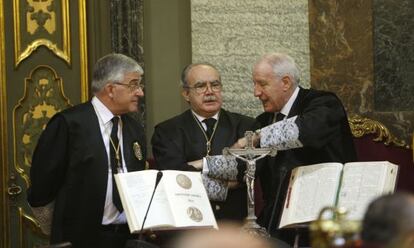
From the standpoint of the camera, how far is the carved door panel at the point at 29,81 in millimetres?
7164

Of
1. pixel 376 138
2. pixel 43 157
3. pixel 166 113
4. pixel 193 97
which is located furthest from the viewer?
pixel 166 113

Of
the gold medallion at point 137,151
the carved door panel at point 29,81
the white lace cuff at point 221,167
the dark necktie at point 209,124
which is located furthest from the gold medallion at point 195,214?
the carved door panel at point 29,81

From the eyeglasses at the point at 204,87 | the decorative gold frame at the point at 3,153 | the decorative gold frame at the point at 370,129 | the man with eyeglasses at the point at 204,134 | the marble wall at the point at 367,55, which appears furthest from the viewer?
the marble wall at the point at 367,55

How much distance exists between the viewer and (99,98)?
565 cm

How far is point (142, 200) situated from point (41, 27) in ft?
9.42

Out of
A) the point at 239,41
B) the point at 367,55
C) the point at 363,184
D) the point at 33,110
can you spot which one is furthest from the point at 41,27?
the point at 363,184

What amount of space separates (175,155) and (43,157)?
0.81m

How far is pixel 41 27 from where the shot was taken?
7.27 meters

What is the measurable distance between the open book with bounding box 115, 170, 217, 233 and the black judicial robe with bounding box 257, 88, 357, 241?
0.69 m

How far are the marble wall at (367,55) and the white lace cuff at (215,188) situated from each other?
1935 millimetres

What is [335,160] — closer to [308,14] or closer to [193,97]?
[193,97]

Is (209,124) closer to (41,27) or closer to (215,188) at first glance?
(215,188)

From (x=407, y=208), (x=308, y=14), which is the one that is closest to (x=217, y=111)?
(x=308, y=14)

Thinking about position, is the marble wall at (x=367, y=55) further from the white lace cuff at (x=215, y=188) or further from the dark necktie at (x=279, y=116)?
the white lace cuff at (x=215, y=188)
